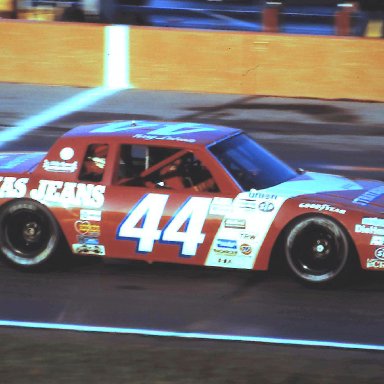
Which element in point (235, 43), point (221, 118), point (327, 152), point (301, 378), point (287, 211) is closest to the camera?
point (301, 378)

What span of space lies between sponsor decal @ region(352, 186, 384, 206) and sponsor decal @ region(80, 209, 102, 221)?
2130 mm

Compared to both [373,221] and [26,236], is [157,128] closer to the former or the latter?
[26,236]

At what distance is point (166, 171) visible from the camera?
8641 mm

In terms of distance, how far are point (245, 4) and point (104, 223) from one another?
12821 millimetres

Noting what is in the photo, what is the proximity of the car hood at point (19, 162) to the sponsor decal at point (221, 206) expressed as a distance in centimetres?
177

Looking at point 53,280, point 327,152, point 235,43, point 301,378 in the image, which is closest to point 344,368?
point 301,378

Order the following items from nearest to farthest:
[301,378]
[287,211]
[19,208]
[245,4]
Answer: [301,378], [287,211], [19,208], [245,4]

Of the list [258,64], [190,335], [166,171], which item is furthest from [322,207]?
[258,64]

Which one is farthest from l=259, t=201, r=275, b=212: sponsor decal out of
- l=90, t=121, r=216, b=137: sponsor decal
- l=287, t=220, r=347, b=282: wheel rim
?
l=90, t=121, r=216, b=137: sponsor decal

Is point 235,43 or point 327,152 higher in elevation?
point 235,43

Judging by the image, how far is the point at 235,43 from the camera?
18.3 m

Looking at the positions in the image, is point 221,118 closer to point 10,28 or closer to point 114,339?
point 10,28

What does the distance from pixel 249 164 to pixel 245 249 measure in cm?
93

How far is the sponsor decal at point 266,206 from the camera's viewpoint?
27.0 feet
